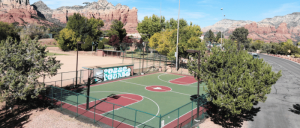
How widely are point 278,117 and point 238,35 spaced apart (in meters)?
110

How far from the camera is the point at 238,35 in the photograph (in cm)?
11981

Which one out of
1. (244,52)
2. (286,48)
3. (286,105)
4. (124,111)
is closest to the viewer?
(244,52)

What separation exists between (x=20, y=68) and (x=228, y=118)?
19.8 meters

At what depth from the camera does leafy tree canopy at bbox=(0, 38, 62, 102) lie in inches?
678

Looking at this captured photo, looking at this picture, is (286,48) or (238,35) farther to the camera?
(238,35)

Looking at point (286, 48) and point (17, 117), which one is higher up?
point (286, 48)

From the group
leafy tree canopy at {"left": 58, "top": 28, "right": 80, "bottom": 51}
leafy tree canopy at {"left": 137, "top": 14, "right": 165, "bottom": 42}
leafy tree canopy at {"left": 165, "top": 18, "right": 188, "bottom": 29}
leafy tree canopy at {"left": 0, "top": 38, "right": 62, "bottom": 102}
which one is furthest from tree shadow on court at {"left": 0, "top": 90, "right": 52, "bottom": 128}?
leafy tree canopy at {"left": 58, "top": 28, "right": 80, "bottom": 51}

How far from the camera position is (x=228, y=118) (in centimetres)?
1903

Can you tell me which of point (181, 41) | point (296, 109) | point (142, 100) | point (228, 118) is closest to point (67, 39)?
point (181, 41)

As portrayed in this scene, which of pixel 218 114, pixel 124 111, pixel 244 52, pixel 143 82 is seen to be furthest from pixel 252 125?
pixel 143 82

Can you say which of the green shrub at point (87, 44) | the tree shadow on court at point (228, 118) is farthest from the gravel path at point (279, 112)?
the green shrub at point (87, 44)

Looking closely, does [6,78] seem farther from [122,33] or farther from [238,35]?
[238,35]

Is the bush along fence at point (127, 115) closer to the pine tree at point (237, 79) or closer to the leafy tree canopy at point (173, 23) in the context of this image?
the pine tree at point (237, 79)

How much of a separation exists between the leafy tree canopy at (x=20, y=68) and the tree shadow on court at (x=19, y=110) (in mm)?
1823
